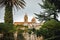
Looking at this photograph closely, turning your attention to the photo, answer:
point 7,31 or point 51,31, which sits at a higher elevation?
point 7,31

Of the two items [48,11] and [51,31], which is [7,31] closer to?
[51,31]

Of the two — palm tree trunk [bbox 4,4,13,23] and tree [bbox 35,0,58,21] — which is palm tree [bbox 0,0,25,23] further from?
tree [bbox 35,0,58,21]

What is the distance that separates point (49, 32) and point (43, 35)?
1.61ft

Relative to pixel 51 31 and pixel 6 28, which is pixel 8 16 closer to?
pixel 6 28

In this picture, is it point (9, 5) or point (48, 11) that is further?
point (48, 11)

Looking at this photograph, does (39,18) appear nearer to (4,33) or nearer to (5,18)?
(5,18)

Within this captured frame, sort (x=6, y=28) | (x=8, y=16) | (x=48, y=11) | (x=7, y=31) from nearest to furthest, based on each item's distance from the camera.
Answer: (x=7, y=31) → (x=6, y=28) → (x=8, y=16) → (x=48, y=11)

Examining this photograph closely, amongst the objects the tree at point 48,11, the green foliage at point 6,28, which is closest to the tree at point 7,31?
the green foliage at point 6,28

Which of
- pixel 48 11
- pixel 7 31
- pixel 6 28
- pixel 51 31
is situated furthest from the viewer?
pixel 48 11

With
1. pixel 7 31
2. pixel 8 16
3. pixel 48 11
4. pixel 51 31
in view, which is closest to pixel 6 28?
pixel 7 31

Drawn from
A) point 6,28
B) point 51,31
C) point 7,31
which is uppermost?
point 6,28

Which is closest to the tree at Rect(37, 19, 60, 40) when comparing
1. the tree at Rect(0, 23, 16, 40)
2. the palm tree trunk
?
the tree at Rect(0, 23, 16, 40)

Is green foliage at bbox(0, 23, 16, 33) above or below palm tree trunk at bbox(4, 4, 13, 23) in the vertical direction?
below

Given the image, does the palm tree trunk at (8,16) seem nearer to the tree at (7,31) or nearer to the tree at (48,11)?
the tree at (7,31)
